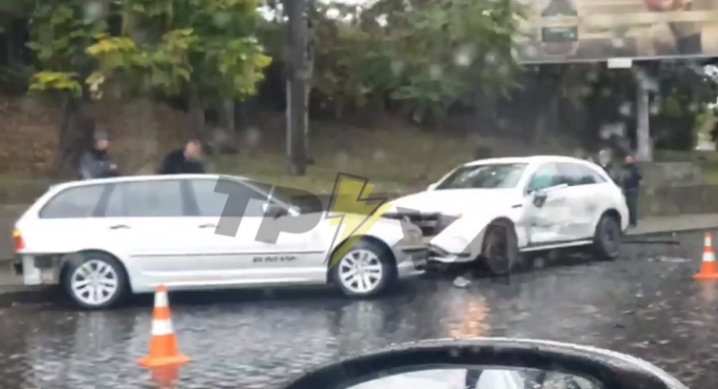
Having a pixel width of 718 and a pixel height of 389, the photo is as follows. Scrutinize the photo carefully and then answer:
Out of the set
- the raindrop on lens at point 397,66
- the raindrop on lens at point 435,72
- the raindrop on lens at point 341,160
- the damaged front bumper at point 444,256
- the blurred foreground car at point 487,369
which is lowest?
the damaged front bumper at point 444,256

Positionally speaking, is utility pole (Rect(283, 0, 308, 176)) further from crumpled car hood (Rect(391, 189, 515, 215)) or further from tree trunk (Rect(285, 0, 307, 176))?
crumpled car hood (Rect(391, 189, 515, 215))

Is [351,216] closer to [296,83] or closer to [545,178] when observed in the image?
[545,178]

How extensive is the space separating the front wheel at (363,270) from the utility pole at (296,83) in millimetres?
9509

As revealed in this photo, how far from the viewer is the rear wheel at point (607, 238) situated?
17594mm

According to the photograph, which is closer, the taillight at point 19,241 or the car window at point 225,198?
the taillight at point 19,241

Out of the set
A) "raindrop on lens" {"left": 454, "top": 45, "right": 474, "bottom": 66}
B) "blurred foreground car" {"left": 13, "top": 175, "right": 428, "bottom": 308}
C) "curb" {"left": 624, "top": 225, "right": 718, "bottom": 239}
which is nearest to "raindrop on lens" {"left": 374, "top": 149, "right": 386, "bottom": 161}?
"raindrop on lens" {"left": 454, "top": 45, "right": 474, "bottom": 66}

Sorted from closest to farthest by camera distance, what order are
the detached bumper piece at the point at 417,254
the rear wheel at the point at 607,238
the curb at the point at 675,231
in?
the detached bumper piece at the point at 417,254 < the rear wheel at the point at 607,238 < the curb at the point at 675,231

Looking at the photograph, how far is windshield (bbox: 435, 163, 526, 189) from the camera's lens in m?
16.3

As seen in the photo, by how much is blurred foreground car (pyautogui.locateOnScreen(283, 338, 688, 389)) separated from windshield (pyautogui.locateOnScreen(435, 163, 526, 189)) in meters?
12.6

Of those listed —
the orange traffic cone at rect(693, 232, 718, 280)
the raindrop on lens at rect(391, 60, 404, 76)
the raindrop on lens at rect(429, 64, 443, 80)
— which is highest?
the raindrop on lens at rect(391, 60, 404, 76)

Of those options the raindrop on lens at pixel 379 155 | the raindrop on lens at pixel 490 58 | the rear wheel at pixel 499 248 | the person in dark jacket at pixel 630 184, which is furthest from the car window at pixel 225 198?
the raindrop on lens at pixel 379 155

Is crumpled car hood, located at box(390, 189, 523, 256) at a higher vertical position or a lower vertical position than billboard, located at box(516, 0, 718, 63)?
lower

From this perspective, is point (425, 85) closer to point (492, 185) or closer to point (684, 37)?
point (684, 37)

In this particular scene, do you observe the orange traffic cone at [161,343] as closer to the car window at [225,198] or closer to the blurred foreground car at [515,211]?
the car window at [225,198]
